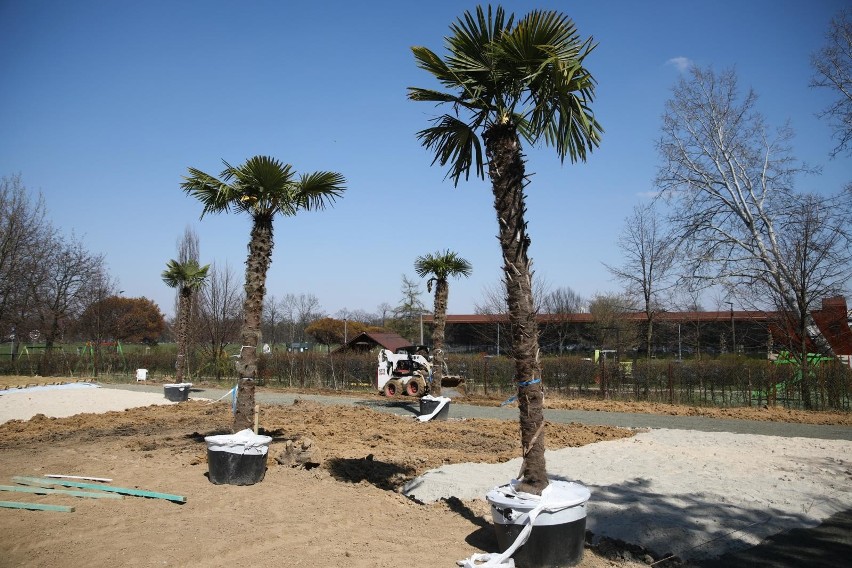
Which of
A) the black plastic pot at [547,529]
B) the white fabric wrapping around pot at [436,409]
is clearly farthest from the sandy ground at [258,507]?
the white fabric wrapping around pot at [436,409]

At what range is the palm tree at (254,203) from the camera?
291 inches

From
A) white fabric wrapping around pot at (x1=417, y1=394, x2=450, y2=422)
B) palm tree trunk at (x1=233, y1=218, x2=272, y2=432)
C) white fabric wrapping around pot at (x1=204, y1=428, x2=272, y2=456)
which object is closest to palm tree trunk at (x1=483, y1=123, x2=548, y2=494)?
white fabric wrapping around pot at (x1=204, y1=428, x2=272, y2=456)

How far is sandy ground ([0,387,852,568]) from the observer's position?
14.7 feet

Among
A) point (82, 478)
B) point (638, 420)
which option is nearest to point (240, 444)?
point (82, 478)

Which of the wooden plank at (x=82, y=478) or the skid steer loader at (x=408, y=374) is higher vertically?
the skid steer loader at (x=408, y=374)

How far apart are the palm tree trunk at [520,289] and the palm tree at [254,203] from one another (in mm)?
3818

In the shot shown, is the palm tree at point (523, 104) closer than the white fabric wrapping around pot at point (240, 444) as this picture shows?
Yes

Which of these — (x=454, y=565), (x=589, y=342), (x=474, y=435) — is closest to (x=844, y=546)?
(x=454, y=565)

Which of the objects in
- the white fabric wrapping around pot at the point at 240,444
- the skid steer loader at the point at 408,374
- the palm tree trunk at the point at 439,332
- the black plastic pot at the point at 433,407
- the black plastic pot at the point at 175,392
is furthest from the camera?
the skid steer loader at the point at 408,374

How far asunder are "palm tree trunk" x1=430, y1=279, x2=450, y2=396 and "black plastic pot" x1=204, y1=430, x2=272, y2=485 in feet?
25.8

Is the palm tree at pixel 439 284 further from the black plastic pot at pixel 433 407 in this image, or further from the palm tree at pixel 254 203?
the palm tree at pixel 254 203

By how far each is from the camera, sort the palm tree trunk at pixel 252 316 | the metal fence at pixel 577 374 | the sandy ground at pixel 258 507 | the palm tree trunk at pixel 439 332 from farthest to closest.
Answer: the metal fence at pixel 577 374 < the palm tree trunk at pixel 439 332 < the palm tree trunk at pixel 252 316 < the sandy ground at pixel 258 507

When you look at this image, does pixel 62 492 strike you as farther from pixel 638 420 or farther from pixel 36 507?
pixel 638 420

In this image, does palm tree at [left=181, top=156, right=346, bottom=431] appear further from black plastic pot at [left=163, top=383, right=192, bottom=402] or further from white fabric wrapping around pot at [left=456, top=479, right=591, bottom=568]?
black plastic pot at [left=163, top=383, right=192, bottom=402]
